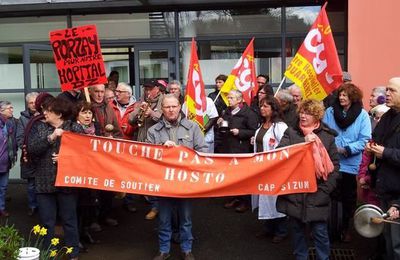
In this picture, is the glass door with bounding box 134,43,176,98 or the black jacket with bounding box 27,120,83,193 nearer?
the black jacket with bounding box 27,120,83,193

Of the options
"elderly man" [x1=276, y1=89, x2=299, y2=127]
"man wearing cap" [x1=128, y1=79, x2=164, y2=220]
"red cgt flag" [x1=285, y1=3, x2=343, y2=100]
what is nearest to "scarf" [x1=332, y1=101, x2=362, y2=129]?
"red cgt flag" [x1=285, y1=3, x2=343, y2=100]

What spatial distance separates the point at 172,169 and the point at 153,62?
5.66m

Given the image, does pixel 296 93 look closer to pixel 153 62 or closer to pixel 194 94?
pixel 194 94

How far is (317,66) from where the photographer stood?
6.24 m

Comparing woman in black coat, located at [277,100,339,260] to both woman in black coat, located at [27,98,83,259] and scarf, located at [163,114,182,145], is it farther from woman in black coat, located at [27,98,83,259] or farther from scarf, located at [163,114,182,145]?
woman in black coat, located at [27,98,83,259]

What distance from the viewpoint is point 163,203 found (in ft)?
18.0

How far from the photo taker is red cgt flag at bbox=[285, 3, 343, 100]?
243 inches

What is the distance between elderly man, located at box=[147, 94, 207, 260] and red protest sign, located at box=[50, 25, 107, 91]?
120cm

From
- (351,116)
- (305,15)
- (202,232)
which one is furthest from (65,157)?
(305,15)

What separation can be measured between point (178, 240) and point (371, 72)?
4861 mm

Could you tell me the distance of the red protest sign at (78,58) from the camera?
6.19 meters

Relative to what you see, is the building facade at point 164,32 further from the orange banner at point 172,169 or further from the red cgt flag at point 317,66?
the orange banner at point 172,169

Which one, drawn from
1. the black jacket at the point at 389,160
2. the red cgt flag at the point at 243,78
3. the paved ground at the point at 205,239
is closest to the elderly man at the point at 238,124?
the red cgt flag at the point at 243,78

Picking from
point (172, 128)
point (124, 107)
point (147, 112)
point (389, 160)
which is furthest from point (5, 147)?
point (389, 160)
